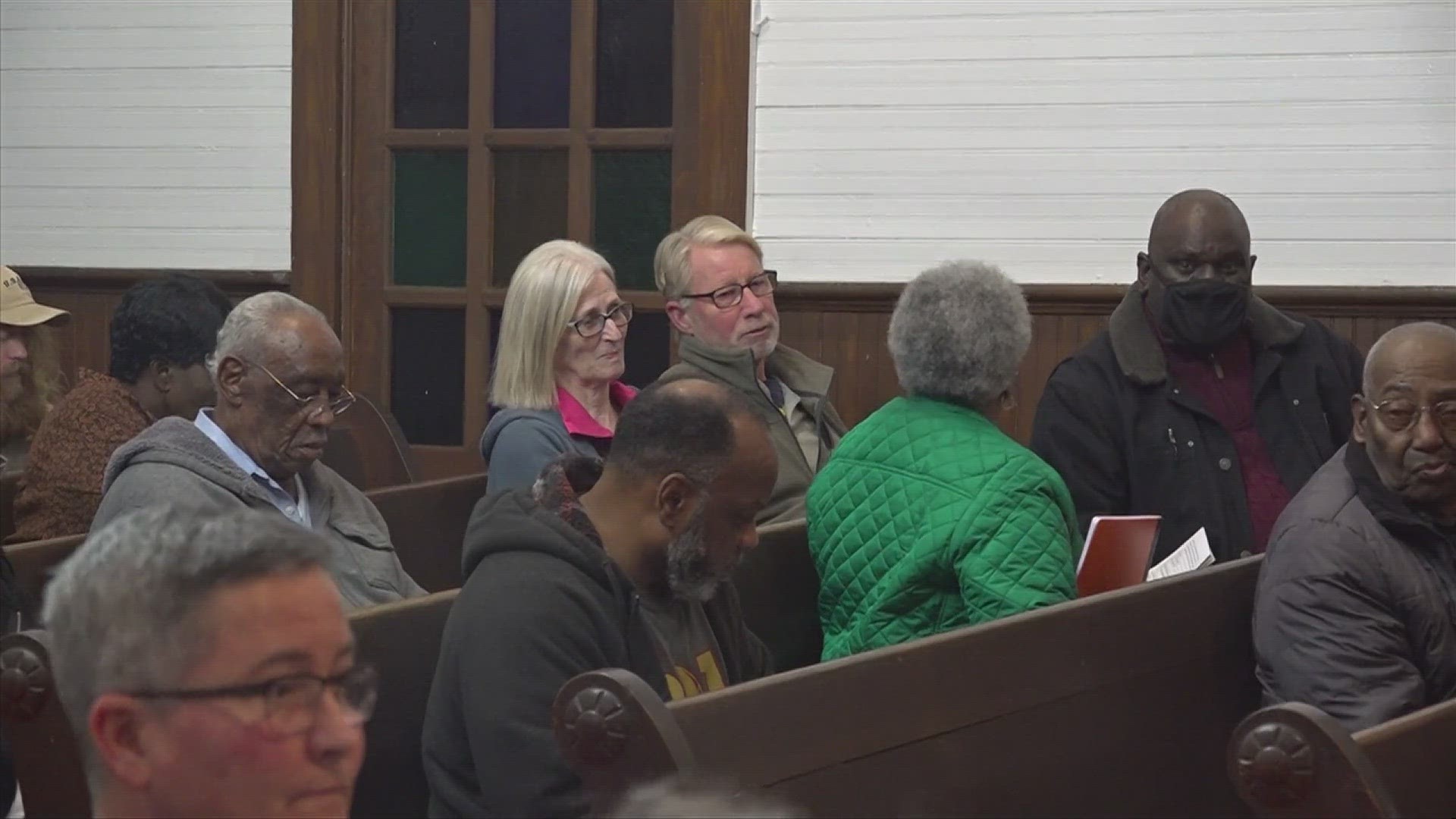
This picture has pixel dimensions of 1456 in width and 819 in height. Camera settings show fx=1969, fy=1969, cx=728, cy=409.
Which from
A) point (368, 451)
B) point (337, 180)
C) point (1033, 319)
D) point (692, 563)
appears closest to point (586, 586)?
point (692, 563)

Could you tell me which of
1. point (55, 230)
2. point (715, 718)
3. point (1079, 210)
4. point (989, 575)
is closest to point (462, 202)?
point (55, 230)

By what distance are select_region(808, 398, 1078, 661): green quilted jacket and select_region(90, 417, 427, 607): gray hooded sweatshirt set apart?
0.95 m

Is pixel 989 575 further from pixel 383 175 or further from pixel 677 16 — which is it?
pixel 383 175

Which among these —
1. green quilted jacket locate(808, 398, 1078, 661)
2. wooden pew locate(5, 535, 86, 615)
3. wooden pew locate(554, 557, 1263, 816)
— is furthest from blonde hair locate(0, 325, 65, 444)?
wooden pew locate(554, 557, 1263, 816)

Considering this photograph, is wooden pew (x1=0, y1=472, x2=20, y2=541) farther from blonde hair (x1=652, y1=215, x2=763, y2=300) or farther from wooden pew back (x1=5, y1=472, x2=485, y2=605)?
Answer: blonde hair (x1=652, y1=215, x2=763, y2=300)

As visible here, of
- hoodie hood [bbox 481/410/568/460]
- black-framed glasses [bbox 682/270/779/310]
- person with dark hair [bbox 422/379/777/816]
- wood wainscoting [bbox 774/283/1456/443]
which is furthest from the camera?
wood wainscoting [bbox 774/283/1456/443]

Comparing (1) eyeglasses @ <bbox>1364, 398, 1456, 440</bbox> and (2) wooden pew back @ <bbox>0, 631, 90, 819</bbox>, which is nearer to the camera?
(2) wooden pew back @ <bbox>0, 631, 90, 819</bbox>

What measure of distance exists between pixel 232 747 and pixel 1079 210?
5.14 metres

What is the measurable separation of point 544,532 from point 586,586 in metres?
0.10

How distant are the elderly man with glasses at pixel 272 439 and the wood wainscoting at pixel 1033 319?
2.69 metres

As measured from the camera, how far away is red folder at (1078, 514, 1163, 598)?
13.0 ft

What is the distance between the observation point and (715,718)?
268cm

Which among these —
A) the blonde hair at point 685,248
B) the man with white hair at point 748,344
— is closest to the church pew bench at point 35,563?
the man with white hair at point 748,344

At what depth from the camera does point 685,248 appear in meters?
4.96
